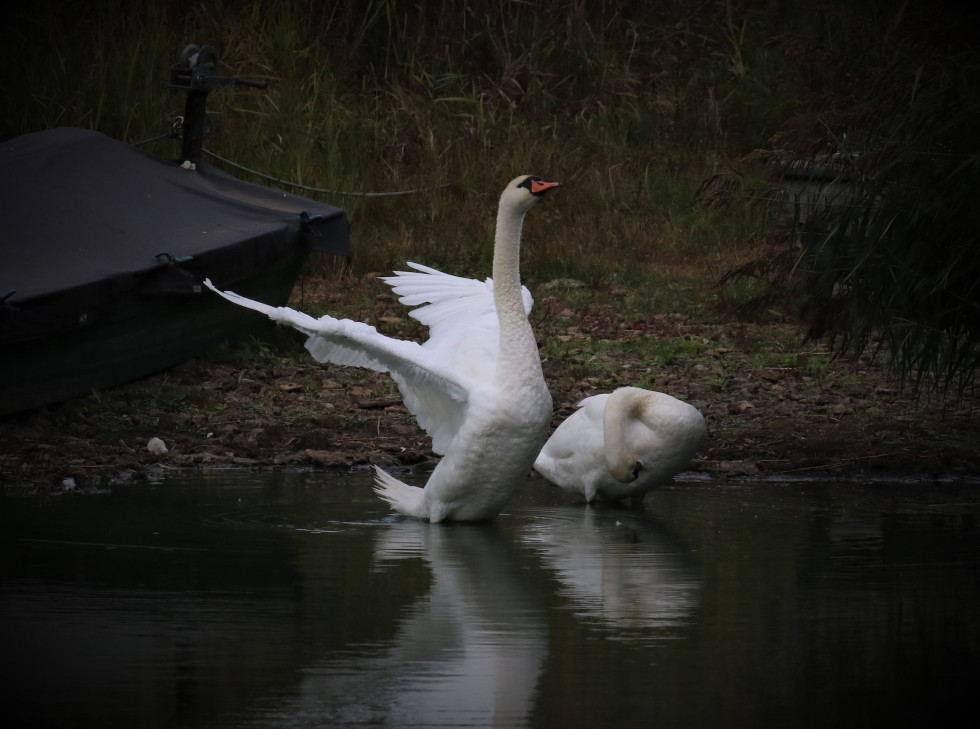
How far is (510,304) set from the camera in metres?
6.65

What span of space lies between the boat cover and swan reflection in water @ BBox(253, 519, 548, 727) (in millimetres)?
3355

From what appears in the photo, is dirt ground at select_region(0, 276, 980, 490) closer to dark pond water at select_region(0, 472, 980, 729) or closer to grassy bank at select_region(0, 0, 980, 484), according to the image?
grassy bank at select_region(0, 0, 980, 484)

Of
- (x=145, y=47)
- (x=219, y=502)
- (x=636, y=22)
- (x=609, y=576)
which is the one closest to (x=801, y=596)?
(x=609, y=576)

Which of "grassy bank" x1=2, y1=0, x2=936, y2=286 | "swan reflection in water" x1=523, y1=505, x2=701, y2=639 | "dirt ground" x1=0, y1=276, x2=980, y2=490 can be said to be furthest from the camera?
"grassy bank" x1=2, y1=0, x2=936, y2=286

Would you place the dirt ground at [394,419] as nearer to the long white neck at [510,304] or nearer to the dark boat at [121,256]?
the dark boat at [121,256]

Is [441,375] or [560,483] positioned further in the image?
[560,483]

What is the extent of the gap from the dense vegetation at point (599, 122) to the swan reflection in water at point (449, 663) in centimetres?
244

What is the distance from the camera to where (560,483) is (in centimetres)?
753

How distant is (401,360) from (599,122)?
11763 millimetres

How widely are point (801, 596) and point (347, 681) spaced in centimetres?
178

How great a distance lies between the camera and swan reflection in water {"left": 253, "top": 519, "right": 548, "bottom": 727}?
3.77 meters

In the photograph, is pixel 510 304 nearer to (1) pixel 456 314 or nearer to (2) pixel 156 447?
(1) pixel 456 314

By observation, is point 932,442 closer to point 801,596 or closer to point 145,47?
point 801,596

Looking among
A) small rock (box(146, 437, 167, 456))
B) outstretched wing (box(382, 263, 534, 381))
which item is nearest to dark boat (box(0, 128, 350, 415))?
small rock (box(146, 437, 167, 456))
